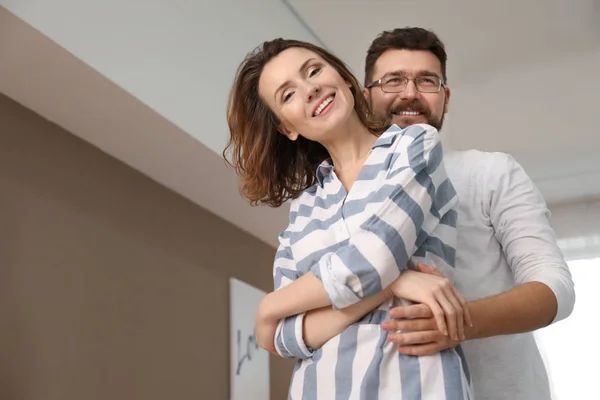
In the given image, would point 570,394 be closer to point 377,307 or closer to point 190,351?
point 190,351

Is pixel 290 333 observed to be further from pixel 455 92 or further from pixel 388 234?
pixel 455 92

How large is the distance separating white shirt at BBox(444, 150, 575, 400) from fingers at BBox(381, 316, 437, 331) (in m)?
0.23

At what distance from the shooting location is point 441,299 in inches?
36.4

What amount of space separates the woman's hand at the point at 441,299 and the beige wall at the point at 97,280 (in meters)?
1.41

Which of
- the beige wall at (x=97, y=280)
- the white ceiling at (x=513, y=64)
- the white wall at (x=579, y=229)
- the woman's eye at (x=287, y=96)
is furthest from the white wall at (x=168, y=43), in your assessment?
the white wall at (x=579, y=229)

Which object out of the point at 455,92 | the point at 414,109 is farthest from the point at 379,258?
the point at 455,92

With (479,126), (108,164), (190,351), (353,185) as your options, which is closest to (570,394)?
(479,126)

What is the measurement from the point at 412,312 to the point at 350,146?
1.13ft

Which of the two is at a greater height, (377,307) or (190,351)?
(190,351)

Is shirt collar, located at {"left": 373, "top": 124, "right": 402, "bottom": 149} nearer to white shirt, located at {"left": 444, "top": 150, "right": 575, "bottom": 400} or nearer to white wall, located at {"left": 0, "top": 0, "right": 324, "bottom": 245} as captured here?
white shirt, located at {"left": 444, "top": 150, "right": 575, "bottom": 400}

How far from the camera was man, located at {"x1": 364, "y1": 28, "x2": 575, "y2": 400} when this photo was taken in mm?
967

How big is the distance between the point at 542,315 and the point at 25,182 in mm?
1626

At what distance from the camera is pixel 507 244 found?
119 cm

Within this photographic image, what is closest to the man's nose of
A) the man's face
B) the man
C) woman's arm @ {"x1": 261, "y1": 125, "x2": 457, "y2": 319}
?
the man's face
